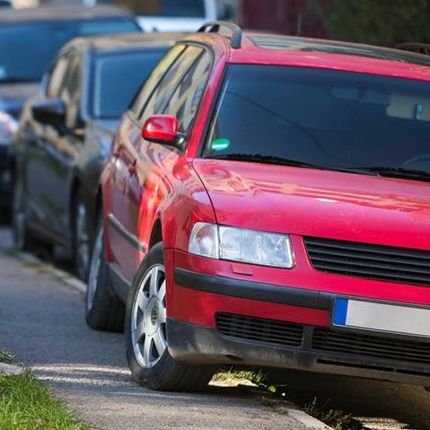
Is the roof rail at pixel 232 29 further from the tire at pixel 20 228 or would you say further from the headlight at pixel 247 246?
the tire at pixel 20 228

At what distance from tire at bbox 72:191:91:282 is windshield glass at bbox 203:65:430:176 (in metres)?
3.59

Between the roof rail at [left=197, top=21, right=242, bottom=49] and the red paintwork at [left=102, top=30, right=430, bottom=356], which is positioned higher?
the roof rail at [left=197, top=21, right=242, bottom=49]

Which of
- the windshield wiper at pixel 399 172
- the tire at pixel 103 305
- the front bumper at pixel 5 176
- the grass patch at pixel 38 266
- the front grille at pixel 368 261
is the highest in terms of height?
the windshield wiper at pixel 399 172

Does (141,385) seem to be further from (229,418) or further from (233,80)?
(233,80)

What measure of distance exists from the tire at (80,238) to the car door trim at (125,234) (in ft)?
7.53

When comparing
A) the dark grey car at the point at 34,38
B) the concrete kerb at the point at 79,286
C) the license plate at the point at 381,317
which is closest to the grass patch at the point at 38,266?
the concrete kerb at the point at 79,286

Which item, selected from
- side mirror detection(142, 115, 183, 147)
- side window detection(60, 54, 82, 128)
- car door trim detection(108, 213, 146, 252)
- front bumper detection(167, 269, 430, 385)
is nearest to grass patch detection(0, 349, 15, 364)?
car door trim detection(108, 213, 146, 252)

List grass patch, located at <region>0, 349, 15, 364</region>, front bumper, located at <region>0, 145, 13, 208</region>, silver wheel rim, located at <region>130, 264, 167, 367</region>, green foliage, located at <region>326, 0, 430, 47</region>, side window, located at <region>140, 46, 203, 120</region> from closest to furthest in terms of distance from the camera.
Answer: silver wheel rim, located at <region>130, 264, 167, 367</region>
grass patch, located at <region>0, 349, 15, 364</region>
side window, located at <region>140, 46, 203, 120</region>
green foliage, located at <region>326, 0, 430, 47</region>
front bumper, located at <region>0, 145, 13, 208</region>

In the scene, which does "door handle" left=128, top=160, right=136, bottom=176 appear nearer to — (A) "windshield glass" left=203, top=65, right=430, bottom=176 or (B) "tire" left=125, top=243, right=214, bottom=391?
(A) "windshield glass" left=203, top=65, right=430, bottom=176

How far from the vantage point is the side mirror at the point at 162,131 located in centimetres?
836

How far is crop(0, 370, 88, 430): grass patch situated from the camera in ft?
21.6

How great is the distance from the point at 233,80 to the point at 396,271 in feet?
5.66

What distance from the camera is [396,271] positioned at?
7207 millimetres

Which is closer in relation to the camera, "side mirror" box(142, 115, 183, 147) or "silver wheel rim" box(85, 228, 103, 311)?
"side mirror" box(142, 115, 183, 147)
